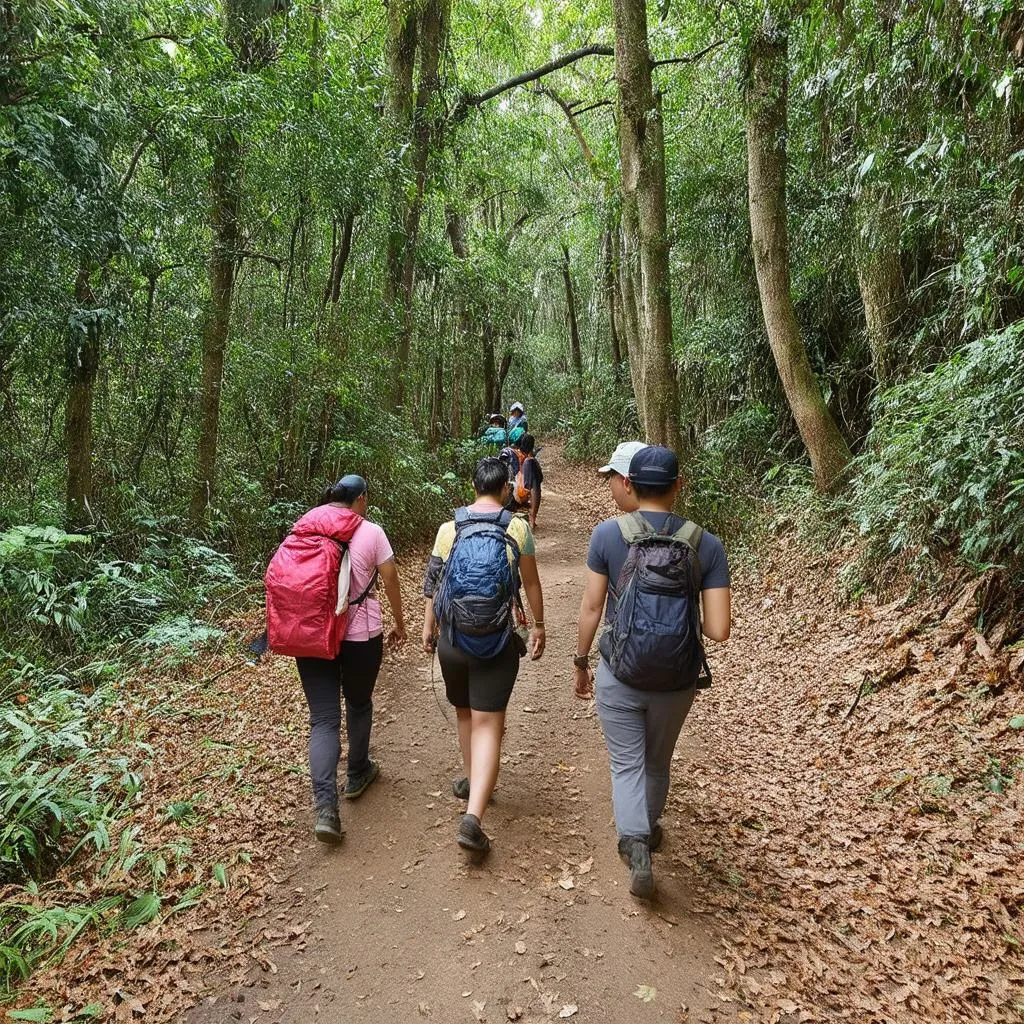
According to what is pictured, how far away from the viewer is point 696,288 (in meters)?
14.4

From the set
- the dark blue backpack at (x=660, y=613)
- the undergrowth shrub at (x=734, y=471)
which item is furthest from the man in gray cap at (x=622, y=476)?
the undergrowth shrub at (x=734, y=471)

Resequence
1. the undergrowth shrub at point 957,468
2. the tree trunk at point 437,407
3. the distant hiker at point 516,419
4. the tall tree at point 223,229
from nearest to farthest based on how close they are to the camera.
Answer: the undergrowth shrub at point 957,468, the tall tree at point 223,229, the distant hiker at point 516,419, the tree trunk at point 437,407

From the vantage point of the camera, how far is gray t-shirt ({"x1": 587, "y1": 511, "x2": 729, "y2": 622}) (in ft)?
10.1

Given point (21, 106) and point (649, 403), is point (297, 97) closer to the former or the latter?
point (21, 106)

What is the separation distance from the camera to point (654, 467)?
3.13m

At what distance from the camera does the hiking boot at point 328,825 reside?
3.70 metres

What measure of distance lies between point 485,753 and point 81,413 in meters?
6.04

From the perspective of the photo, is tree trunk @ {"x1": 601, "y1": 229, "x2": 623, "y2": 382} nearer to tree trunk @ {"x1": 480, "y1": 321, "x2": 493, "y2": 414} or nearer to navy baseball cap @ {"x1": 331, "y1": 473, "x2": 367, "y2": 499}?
tree trunk @ {"x1": 480, "y1": 321, "x2": 493, "y2": 414}

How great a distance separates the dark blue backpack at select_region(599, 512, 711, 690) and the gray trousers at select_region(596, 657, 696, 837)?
0.10 metres

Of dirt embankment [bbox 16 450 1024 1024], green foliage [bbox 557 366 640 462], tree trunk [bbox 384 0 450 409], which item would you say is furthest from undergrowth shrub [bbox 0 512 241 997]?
green foliage [bbox 557 366 640 462]

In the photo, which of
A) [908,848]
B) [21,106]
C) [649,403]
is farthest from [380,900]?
[649,403]

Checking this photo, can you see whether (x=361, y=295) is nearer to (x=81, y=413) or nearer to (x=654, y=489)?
(x=81, y=413)

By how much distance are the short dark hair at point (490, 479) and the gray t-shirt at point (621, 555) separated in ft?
2.24

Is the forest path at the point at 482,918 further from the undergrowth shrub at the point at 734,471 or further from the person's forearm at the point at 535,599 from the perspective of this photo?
the undergrowth shrub at the point at 734,471
